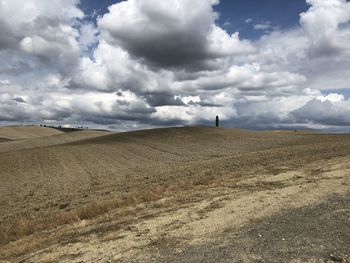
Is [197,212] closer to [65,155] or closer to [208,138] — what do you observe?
[65,155]

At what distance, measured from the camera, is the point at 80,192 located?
2480 centimetres

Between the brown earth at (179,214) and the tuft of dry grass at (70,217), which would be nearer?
the brown earth at (179,214)

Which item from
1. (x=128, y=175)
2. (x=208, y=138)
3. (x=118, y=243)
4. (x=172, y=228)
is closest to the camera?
(x=118, y=243)

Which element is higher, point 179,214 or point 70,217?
point 179,214

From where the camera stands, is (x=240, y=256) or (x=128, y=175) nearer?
(x=240, y=256)

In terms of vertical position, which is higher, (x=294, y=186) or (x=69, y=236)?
(x=294, y=186)

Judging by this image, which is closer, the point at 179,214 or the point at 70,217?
the point at 179,214

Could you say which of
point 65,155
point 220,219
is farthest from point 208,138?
point 220,219

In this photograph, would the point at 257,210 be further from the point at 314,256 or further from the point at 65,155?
the point at 65,155

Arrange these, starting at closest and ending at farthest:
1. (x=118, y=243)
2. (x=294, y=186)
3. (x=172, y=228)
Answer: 1. (x=118, y=243)
2. (x=172, y=228)
3. (x=294, y=186)

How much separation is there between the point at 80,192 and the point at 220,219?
1368 centimetres

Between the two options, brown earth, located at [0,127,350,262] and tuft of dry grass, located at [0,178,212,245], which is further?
tuft of dry grass, located at [0,178,212,245]

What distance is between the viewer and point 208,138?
207 ft

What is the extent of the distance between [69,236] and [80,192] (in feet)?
35.4
